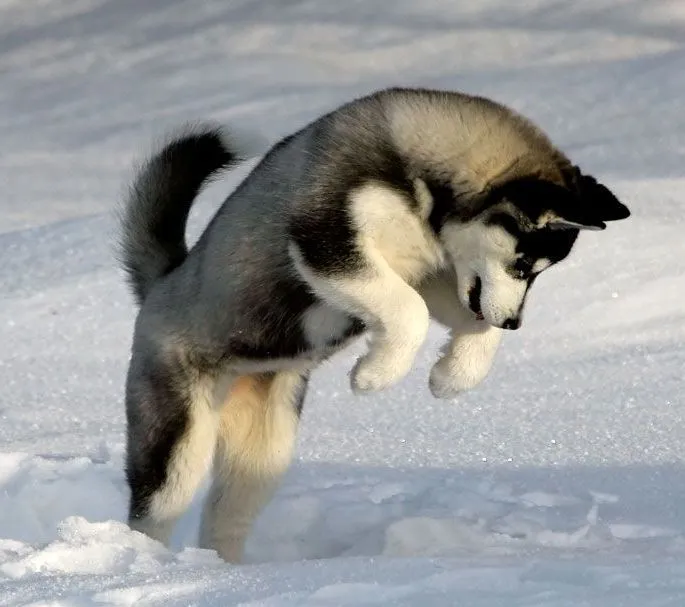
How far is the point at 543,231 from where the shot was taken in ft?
12.6

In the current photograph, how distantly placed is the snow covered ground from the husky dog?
0.86 ft

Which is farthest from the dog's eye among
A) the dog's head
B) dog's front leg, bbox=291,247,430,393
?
dog's front leg, bbox=291,247,430,393

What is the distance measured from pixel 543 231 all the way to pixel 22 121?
874 cm

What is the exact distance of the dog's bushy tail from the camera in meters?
4.45

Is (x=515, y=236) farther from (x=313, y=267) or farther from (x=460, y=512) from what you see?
(x=460, y=512)

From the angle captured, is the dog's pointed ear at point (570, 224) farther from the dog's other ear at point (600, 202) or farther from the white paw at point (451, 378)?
the white paw at point (451, 378)

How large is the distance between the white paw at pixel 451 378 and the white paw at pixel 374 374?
0.29 m

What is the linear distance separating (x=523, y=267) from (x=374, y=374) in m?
0.46

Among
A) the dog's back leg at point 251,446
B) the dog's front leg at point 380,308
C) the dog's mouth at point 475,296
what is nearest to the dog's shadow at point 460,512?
the dog's back leg at point 251,446

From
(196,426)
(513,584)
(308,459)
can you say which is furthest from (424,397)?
(513,584)

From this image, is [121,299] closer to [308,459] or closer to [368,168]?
[308,459]

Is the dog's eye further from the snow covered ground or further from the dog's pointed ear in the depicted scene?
the snow covered ground

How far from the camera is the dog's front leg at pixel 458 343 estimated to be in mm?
4242

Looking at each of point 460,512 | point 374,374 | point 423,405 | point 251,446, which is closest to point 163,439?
point 251,446
